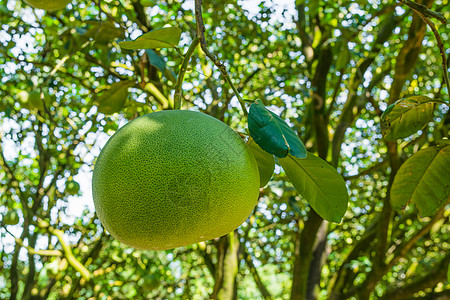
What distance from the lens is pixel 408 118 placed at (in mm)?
1155

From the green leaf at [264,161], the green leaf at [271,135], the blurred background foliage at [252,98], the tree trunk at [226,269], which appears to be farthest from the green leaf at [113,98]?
the tree trunk at [226,269]

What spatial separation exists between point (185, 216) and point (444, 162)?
0.79 m

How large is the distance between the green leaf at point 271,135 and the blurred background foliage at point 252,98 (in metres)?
1.00

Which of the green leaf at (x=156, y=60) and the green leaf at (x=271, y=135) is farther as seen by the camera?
the green leaf at (x=156, y=60)

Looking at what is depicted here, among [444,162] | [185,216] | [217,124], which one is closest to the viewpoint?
[185,216]

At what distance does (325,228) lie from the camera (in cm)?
365

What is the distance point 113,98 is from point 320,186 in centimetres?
109

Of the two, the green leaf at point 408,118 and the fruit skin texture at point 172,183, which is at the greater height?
the green leaf at point 408,118

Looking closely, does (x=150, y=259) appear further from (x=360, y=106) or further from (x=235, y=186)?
(x=235, y=186)

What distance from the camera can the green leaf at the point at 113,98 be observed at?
5.68ft

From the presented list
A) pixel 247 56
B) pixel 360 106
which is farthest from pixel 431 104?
pixel 247 56

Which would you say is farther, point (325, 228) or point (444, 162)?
point (325, 228)

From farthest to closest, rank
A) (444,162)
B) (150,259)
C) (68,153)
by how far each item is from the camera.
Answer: (150,259), (68,153), (444,162)

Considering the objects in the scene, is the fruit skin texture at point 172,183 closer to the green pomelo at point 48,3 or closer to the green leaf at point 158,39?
the green leaf at point 158,39
